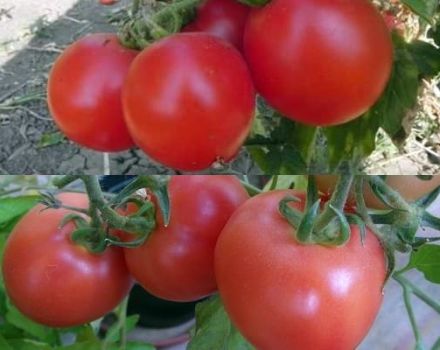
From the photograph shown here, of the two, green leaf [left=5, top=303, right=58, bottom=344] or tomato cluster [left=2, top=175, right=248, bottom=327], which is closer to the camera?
tomato cluster [left=2, top=175, right=248, bottom=327]

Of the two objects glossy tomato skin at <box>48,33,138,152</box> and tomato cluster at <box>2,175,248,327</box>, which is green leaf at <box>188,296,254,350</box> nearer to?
tomato cluster at <box>2,175,248,327</box>

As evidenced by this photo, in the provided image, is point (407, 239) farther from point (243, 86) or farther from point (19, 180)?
point (19, 180)

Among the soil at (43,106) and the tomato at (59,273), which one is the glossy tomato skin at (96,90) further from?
the soil at (43,106)

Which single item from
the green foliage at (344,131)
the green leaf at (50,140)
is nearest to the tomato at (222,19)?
the green foliage at (344,131)

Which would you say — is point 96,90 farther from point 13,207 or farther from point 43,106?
point 43,106

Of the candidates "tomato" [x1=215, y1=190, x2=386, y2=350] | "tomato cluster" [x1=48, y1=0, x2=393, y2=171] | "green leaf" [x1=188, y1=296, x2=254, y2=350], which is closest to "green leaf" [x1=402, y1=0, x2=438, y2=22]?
"tomato cluster" [x1=48, y1=0, x2=393, y2=171]

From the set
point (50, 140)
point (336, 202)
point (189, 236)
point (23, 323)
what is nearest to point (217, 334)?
point (189, 236)
